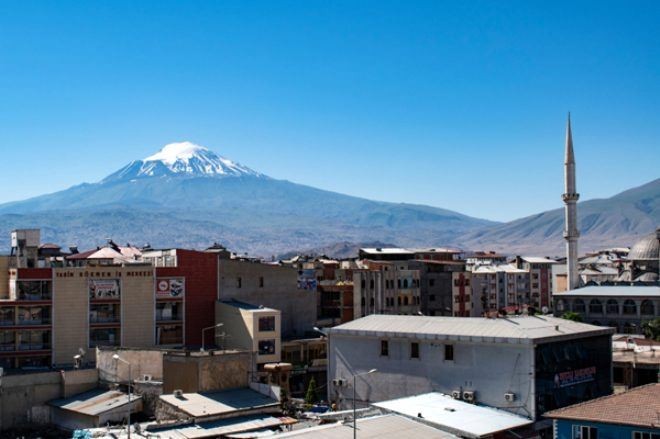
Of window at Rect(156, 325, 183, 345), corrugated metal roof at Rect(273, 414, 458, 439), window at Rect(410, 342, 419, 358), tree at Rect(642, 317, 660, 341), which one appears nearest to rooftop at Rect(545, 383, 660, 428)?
corrugated metal roof at Rect(273, 414, 458, 439)

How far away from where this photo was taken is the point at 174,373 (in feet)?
174

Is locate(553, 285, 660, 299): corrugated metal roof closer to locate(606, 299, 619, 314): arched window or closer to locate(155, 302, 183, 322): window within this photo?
locate(606, 299, 619, 314): arched window

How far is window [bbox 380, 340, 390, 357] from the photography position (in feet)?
171

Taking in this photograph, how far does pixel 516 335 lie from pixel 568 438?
11.0 m

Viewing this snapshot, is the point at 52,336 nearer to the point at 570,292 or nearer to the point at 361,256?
the point at 361,256

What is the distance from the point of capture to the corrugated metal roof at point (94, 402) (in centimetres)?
5628

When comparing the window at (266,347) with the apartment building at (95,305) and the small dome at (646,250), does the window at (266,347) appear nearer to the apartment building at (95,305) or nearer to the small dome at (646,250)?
the apartment building at (95,305)

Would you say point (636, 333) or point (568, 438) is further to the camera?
point (636, 333)

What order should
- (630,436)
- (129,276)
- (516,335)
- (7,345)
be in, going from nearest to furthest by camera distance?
1. (630,436)
2. (516,335)
3. (7,345)
4. (129,276)

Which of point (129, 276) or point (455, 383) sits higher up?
point (129, 276)

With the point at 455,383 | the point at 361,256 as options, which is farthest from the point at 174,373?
the point at 361,256

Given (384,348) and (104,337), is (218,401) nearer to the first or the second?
(384,348)

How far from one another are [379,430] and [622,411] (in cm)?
1039

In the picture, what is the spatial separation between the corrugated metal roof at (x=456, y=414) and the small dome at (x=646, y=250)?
340 feet
